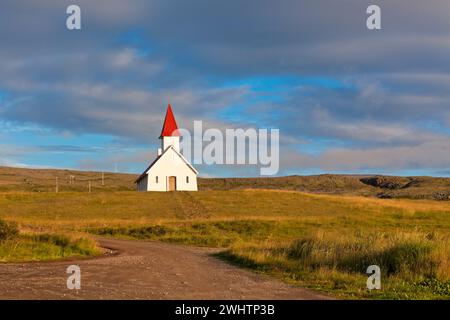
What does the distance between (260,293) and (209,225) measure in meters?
27.1

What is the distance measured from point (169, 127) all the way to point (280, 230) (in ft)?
153

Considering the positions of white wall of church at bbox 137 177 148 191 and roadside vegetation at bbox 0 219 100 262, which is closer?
roadside vegetation at bbox 0 219 100 262

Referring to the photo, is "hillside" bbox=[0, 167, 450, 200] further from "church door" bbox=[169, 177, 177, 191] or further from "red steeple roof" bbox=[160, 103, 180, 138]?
"church door" bbox=[169, 177, 177, 191]

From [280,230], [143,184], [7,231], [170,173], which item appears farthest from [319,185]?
[7,231]

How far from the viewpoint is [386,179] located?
144500 millimetres

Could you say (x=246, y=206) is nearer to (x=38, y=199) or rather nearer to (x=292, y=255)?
(x=38, y=199)

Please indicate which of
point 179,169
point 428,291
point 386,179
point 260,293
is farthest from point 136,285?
point 386,179

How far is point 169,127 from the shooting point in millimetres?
81500

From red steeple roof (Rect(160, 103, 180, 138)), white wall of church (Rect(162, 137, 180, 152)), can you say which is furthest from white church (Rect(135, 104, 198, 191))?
red steeple roof (Rect(160, 103, 180, 138))

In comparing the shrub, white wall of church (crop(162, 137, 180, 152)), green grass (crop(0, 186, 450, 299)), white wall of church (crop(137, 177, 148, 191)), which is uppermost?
white wall of church (crop(162, 137, 180, 152))

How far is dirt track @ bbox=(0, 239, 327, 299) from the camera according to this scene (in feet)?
Answer: 41.3

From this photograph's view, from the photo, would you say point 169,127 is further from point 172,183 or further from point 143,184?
point 143,184

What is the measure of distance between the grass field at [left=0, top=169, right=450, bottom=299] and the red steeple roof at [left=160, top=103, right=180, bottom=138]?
12.1 metres

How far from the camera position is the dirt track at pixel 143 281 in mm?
12578
